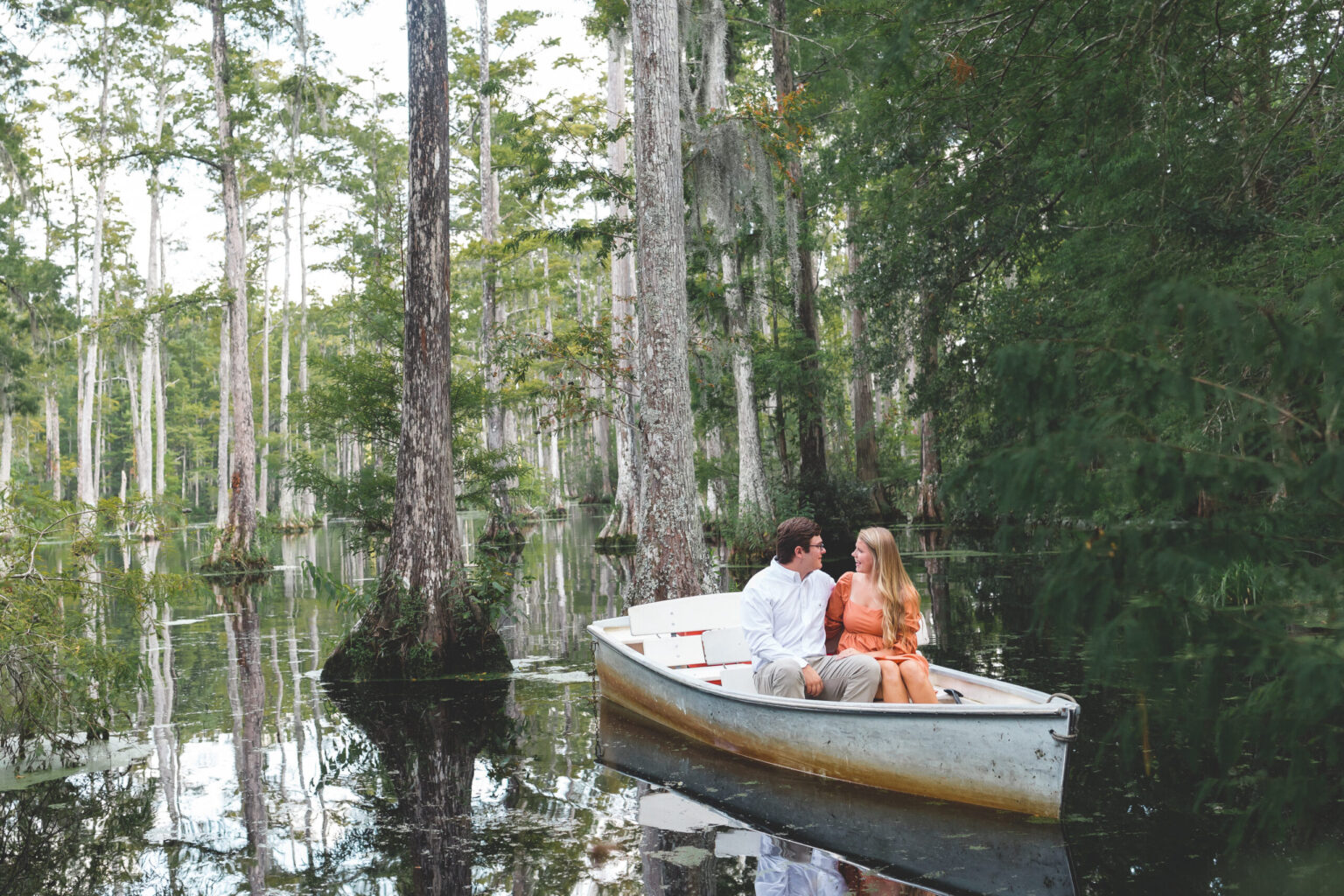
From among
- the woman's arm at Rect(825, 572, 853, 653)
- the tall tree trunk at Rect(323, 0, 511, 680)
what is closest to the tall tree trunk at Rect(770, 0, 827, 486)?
the tall tree trunk at Rect(323, 0, 511, 680)

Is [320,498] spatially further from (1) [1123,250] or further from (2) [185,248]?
(2) [185,248]

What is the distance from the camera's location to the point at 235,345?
784 inches

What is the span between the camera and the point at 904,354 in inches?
648

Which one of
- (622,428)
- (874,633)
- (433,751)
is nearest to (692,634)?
(433,751)

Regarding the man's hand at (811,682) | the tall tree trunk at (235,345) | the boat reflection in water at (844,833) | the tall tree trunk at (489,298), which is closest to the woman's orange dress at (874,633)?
the man's hand at (811,682)

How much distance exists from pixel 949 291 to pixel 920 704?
10163 mm

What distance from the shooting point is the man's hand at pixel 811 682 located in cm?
566

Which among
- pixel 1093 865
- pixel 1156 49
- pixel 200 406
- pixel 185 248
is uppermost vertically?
pixel 185 248

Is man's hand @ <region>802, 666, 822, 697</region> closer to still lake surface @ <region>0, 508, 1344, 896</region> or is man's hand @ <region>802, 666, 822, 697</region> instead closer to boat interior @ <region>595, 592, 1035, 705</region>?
still lake surface @ <region>0, 508, 1344, 896</region>

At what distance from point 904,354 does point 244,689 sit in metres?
11.5

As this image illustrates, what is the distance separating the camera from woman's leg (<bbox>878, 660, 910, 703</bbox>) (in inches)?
216

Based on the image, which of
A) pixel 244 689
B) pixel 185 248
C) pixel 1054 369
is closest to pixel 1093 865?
pixel 1054 369

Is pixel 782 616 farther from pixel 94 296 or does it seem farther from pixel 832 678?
pixel 94 296

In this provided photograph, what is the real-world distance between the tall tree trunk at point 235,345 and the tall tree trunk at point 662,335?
11767mm
